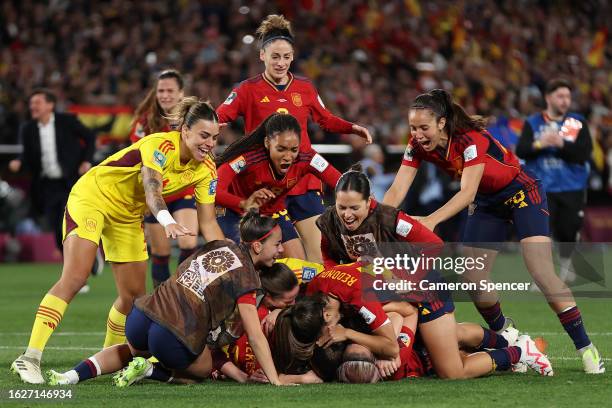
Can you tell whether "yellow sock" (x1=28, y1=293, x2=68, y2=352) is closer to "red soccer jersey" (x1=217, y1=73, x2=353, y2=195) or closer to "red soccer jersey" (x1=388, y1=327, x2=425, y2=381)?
"red soccer jersey" (x1=388, y1=327, x2=425, y2=381)

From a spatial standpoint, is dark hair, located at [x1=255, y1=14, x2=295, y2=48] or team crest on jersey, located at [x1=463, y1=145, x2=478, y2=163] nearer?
team crest on jersey, located at [x1=463, y1=145, x2=478, y2=163]

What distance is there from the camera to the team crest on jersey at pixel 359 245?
23.2 feet

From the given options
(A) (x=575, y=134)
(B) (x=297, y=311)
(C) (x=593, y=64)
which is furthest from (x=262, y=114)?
(C) (x=593, y=64)

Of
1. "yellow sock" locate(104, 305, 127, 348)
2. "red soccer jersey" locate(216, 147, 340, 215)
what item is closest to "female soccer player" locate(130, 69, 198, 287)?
"red soccer jersey" locate(216, 147, 340, 215)

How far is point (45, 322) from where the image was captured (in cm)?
704

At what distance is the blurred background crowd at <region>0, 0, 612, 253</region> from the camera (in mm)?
18891

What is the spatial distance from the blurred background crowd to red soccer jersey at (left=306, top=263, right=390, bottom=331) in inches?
346

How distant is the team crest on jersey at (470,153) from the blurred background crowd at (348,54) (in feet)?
26.2

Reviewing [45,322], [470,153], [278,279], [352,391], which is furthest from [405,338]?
[45,322]

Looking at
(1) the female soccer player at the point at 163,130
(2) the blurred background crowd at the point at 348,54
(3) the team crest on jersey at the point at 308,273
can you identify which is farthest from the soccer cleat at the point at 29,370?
(2) the blurred background crowd at the point at 348,54

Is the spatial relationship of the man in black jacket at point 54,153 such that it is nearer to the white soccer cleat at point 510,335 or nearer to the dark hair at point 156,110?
the dark hair at point 156,110

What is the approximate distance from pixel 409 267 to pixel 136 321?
1708mm

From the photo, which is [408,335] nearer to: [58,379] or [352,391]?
[352,391]

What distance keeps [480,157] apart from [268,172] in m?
1.76
